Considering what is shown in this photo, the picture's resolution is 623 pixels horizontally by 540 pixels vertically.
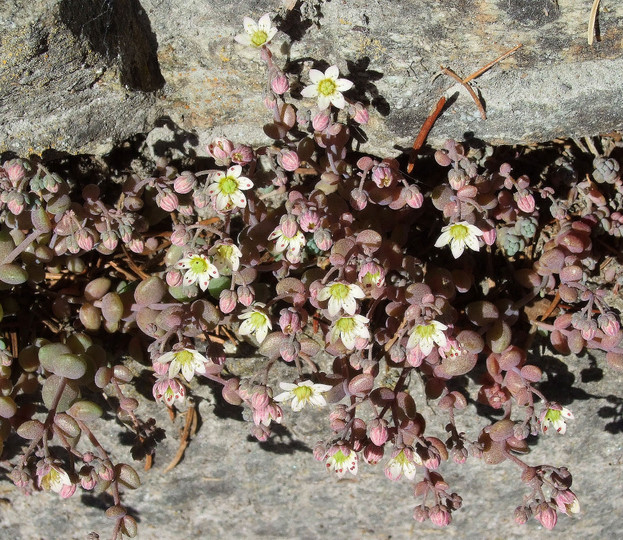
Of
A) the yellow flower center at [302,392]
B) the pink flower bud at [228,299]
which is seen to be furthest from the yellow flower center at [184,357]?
the yellow flower center at [302,392]

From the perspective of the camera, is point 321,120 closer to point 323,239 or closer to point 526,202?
point 323,239

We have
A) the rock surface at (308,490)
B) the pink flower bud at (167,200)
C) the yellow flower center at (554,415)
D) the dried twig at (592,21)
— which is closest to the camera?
the dried twig at (592,21)

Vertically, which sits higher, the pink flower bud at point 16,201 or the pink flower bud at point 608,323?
the pink flower bud at point 16,201

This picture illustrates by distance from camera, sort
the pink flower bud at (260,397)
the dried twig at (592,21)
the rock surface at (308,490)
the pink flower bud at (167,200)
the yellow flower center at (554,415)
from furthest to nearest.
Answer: the rock surface at (308,490) < the yellow flower center at (554,415) < the pink flower bud at (167,200) < the pink flower bud at (260,397) < the dried twig at (592,21)

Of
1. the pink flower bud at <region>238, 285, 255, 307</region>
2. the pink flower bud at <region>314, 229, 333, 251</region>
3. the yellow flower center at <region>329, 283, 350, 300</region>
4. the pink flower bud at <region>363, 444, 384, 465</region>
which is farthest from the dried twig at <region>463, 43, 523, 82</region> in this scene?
the pink flower bud at <region>363, 444, 384, 465</region>

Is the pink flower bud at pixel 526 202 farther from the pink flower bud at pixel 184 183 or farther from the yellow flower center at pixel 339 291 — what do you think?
the pink flower bud at pixel 184 183

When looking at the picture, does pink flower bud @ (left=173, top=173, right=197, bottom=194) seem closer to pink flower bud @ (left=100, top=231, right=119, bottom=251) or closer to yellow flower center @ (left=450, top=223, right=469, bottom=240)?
pink flower bud @ (left=100, top=231, right=119, bottom=251)
